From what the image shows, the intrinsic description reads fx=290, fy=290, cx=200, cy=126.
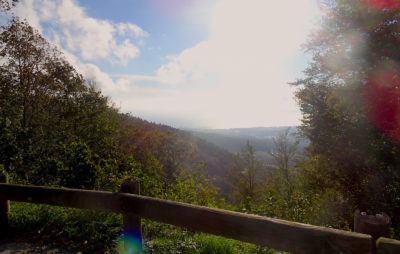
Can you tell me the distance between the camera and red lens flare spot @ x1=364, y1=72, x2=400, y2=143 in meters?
8.45

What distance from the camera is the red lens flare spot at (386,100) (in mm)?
8445

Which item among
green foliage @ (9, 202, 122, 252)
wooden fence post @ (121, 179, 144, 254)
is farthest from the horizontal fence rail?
green foliage @ (9, 202, 122, 252)

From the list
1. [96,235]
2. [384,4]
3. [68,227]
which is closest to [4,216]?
[68,227]

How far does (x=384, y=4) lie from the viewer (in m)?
8.65

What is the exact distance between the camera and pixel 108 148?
17.0 m

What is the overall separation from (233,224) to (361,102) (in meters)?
8.44

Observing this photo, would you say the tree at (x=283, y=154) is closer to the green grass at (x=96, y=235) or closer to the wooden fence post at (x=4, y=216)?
the green grass at (x=96, y=235)

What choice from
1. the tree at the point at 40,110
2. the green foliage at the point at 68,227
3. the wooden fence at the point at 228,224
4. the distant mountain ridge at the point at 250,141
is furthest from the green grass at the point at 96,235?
the distant mountain ridge at the point at 250,141

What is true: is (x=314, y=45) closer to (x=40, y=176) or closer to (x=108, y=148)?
(x=40, y=176)

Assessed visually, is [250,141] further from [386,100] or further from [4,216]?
[4,216]

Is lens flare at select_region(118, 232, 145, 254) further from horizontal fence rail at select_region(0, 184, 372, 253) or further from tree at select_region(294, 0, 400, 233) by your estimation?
tree at select_region(294, 0, 400, 233)

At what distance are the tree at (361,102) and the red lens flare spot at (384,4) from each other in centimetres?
4

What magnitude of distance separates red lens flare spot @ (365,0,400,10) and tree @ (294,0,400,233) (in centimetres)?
4

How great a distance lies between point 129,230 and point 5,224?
274cm
